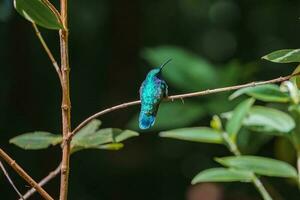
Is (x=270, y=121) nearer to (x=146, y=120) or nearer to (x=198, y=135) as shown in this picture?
(x=198, y=135)

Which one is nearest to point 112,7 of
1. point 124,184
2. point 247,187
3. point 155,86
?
point 124,184

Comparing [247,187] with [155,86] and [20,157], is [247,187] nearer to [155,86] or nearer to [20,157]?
[20,157]

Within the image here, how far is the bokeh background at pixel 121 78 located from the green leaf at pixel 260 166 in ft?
3.05

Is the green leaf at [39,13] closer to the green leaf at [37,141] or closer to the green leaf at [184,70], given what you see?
the green leaf at [37,141]

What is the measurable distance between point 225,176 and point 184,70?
25.2 inches

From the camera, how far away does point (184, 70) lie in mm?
1720

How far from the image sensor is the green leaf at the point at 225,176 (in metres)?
1.08

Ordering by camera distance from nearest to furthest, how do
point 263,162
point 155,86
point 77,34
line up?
point 155,86
point 263,162
point 77,34

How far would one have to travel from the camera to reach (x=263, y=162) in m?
1.13

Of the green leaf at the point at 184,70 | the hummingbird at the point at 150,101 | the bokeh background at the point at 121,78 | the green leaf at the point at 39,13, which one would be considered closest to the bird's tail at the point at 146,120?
the hummingbird at the point at 150,101

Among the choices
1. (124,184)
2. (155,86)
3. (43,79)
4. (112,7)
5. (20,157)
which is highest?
(155,86)

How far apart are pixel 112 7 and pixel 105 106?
1.46 ft

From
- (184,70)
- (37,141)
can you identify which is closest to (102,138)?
(37,141)

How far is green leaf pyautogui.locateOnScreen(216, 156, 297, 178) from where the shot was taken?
1.10 meters
